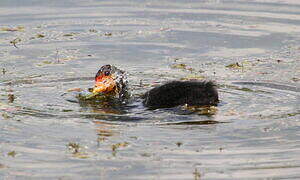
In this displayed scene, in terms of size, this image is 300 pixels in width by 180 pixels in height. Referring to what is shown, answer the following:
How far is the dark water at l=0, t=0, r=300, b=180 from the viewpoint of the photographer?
7.80 metres

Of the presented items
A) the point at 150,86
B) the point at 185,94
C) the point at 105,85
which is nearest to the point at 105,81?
the point at 105,85

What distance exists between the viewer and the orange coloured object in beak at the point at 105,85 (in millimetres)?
10320

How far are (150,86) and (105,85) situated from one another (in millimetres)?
904

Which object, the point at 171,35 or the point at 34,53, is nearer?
the point at 34,53

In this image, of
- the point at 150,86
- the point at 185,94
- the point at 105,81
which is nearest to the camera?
the point at 185,94

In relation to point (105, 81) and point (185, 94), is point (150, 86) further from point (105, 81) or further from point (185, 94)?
point (185, 94)

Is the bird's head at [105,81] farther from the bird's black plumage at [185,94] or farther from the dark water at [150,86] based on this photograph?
the bird's black plumage at [185,94]

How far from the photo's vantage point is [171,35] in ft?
45.8

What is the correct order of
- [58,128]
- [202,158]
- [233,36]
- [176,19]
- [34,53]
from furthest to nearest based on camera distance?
[176,19] → [233,36] → [34,53] → [58,128] → [202,158]

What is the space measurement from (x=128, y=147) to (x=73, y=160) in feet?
2.17

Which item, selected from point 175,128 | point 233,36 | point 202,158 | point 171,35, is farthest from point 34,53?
point 202,158

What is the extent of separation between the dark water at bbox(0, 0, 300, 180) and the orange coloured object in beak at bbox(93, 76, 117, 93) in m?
0.39

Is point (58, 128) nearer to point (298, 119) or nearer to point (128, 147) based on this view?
point (128, 147)

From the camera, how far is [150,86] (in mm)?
11062
